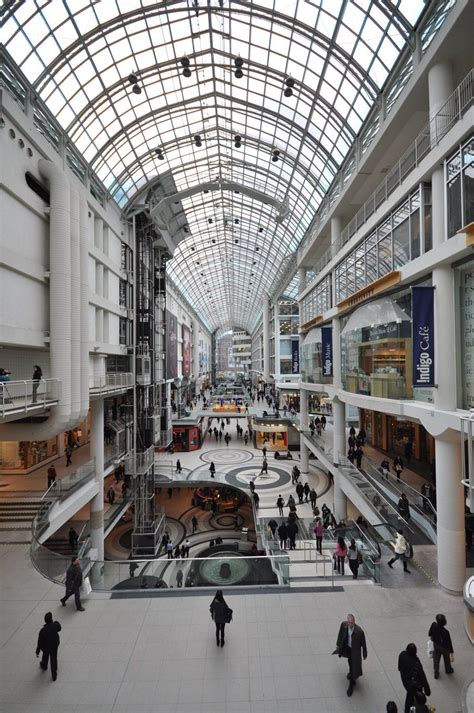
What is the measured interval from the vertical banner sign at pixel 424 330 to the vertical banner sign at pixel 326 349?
34.5 ft

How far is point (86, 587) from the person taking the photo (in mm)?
9375

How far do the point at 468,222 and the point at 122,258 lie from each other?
19904 millimetres

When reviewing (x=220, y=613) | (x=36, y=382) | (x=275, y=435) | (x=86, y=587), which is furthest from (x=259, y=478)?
(x=220, y=613)

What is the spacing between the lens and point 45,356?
1442cm

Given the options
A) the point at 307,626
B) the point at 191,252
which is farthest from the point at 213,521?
the point at 191,252

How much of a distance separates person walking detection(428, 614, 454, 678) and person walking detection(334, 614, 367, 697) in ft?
4.39

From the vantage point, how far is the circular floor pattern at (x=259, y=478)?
82.1ft

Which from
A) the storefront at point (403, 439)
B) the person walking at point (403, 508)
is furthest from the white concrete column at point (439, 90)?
the storefront at point (403, 439)

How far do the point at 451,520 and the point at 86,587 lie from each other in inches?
373

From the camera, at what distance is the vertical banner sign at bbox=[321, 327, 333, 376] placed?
67.4 feet

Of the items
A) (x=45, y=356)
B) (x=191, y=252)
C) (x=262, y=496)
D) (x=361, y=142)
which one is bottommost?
(x=262, y=496)

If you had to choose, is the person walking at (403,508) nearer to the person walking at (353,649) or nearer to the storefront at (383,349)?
the storefront at (383,349)

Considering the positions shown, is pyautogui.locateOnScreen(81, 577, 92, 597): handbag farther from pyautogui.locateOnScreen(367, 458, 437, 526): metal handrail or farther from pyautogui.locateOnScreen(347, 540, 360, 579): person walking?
pyautogui.locateOnScreen(367, 458, 437, 526): metal handrail

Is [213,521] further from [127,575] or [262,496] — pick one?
[127,575]
